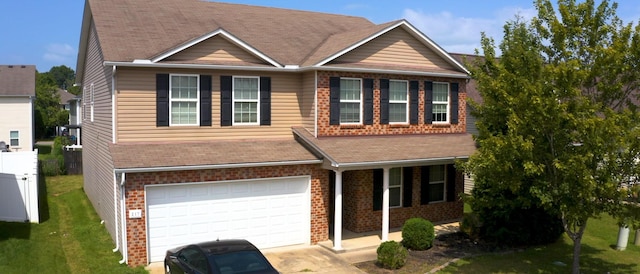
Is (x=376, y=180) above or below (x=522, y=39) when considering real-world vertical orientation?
below

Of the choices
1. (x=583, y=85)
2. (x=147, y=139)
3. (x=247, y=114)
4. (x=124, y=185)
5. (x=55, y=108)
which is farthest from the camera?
(x=55, y=108)

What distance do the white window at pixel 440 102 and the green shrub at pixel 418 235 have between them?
5496 millimetres

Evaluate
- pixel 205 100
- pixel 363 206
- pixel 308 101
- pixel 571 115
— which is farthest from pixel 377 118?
pixel 571 115

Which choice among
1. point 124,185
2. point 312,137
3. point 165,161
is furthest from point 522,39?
point 124,185

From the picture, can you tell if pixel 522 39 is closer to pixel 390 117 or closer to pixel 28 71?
pixel 390 117

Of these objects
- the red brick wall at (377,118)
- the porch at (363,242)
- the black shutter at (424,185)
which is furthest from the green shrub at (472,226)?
the red brick wall at (377,118)

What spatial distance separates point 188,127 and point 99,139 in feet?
15.6

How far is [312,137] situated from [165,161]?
16.8 ft

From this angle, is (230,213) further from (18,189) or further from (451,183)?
(451,183)

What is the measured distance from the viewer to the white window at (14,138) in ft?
130

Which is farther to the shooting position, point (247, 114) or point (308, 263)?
point (247, 114)

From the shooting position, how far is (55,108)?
68375 mm

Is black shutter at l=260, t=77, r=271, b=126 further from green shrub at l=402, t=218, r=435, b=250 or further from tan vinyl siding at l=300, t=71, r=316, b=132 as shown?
green shrub at l=402, t=218, r=435, b=250

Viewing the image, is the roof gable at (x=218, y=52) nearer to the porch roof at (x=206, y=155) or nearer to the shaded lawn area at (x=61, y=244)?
the porch roof at (x=206, y=155)
